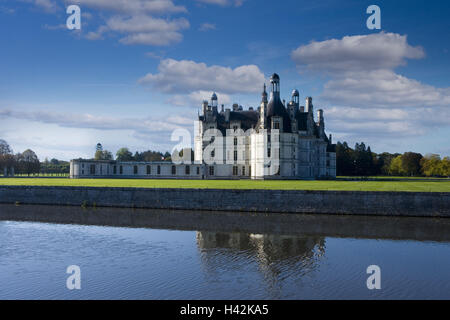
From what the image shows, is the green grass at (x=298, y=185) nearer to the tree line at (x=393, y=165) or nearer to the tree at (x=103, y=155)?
the tree line at (x=393, y=165)

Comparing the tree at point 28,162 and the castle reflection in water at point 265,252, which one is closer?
the castle reflection in water at point 265,252

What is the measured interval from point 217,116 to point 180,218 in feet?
123

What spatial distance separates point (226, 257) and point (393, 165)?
299 feet

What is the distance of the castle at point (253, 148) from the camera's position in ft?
176

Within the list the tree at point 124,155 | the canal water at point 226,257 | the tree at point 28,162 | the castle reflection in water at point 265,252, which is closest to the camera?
the canal water at point 226,257

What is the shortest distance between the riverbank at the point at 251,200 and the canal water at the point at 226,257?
1.37 metres

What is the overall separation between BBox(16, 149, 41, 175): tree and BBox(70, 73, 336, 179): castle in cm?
2493

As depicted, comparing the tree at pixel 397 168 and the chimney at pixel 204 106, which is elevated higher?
the chimney at pixel 204 106

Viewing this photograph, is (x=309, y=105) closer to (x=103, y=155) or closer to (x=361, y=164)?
(x=361, y=164)

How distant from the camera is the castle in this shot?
53.6m

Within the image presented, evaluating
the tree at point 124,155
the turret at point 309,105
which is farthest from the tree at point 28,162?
the turret at point 309,105
